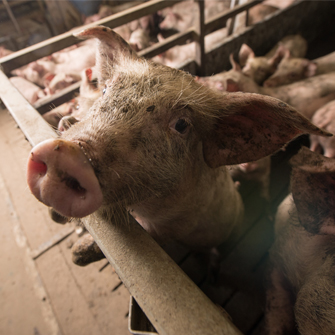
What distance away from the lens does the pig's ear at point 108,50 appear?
160cm

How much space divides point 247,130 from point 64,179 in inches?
41.7

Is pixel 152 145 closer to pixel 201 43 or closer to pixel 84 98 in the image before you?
pixel 84 98

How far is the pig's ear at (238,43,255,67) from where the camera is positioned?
Answer: 4066mm

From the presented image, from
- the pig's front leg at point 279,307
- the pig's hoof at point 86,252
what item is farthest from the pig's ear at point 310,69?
the pig's hoof at point 86,252

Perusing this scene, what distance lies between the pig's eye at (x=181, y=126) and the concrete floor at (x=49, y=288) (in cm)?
154

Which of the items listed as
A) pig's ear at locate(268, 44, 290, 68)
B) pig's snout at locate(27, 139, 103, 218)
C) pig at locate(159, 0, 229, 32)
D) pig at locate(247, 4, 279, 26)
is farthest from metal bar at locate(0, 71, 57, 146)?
pig at locate(159, 0, 229, 32)

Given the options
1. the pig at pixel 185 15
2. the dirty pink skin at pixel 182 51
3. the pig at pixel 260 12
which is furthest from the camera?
the pig at pixel 185 15

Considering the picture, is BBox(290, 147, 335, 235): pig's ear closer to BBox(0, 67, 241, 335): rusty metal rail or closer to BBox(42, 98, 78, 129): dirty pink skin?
BBox(0, 67, 241, 335): rusty metal rail

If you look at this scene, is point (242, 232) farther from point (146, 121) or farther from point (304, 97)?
point (304, 97)

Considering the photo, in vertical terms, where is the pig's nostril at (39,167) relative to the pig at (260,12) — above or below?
below

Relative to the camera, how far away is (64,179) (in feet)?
2.96

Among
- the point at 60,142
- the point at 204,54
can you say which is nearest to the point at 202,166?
the point at 60,142

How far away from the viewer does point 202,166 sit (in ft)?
5.20

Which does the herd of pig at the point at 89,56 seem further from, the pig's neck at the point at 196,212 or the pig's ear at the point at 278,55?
the pig's neck at the point at 196,212
